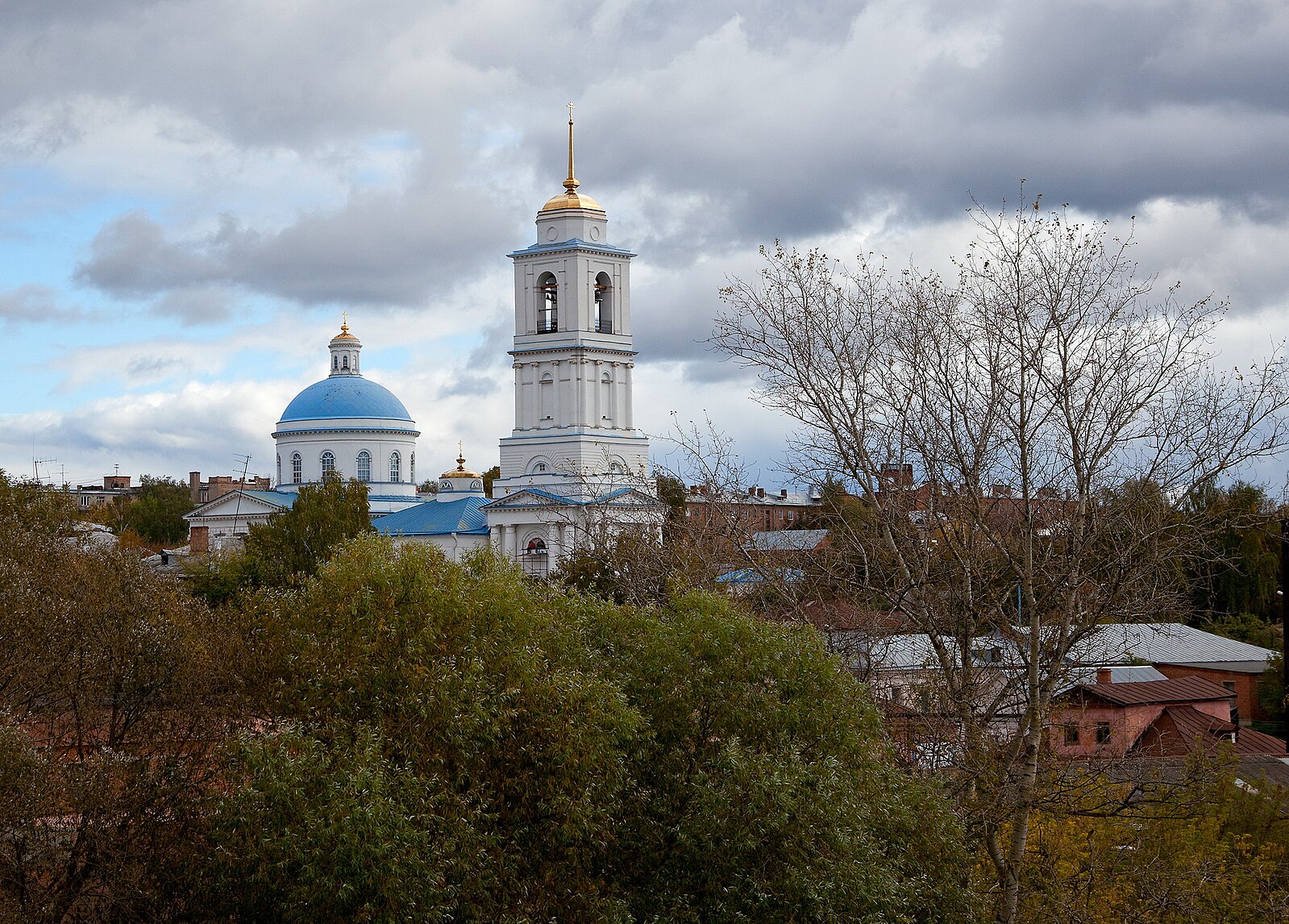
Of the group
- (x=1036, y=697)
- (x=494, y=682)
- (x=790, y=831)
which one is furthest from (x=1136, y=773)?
(x=494, y=682)

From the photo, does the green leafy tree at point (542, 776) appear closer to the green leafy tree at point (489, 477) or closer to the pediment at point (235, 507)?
the pediment at point (235, 507)

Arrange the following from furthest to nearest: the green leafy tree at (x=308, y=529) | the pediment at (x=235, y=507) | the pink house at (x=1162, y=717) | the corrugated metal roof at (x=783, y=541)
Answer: the pediment at (x=235, y=507) < the green leafy tree at (x=308, y=529) < the pink house at (x=1162, y=717) < the corrugated metal roof at (x=783, y=541)

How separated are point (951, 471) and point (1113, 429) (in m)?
1.92

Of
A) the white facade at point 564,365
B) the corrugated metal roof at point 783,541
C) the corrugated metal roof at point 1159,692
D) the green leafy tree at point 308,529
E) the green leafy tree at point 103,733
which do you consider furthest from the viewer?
the white facade at point 564,365

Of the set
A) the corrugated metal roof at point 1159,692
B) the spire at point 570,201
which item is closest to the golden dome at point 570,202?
the spire at point 570,201

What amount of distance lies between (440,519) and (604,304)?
12345 mm

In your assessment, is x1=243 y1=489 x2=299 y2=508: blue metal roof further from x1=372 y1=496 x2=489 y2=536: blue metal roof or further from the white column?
the white column

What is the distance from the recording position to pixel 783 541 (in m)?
34.5

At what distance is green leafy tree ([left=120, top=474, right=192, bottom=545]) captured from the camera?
88125 mm

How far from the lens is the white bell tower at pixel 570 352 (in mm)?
63812

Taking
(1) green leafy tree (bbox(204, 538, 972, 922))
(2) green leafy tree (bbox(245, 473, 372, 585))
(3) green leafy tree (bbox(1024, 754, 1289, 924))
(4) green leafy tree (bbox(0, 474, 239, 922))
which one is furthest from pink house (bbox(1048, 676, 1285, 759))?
(2) green leafy tree (bbox(245, 473, 372, 585))

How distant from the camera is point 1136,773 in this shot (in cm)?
1672

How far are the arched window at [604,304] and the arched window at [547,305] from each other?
1792mm

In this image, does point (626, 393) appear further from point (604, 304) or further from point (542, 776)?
point (542, 776)
